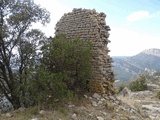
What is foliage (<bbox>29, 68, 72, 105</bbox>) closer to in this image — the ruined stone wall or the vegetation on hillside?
the vegetation on hillside

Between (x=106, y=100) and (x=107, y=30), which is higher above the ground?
(x=107, y=30)

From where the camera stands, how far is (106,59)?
390 inches

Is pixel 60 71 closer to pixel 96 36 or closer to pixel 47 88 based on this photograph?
pixel 47 88

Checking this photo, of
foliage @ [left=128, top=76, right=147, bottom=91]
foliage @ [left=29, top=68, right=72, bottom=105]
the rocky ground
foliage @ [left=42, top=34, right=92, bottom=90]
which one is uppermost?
foliage @ [left=42, top=34, right=92, bottom=90]

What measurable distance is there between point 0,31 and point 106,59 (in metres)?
3.96

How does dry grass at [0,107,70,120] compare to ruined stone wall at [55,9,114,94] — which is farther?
ruined stone wall at [55,9,114,94]

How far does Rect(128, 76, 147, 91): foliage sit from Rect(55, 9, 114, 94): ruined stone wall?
953 centimetres

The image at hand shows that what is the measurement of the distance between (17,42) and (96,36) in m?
2.94

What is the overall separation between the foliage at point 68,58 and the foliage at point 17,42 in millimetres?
672

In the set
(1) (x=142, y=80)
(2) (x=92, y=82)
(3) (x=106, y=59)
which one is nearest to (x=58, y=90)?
(2) (x=92, y=82)

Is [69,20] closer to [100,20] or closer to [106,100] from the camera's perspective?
[100,20]

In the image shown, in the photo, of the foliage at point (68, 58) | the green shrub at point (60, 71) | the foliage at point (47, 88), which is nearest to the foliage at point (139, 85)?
the green shrub at point (60, 71)

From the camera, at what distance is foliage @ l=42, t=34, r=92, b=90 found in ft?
27.8

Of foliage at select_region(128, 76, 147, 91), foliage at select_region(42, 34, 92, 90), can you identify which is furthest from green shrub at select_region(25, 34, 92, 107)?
foliage at select_region(128, 76, 147, 91)
